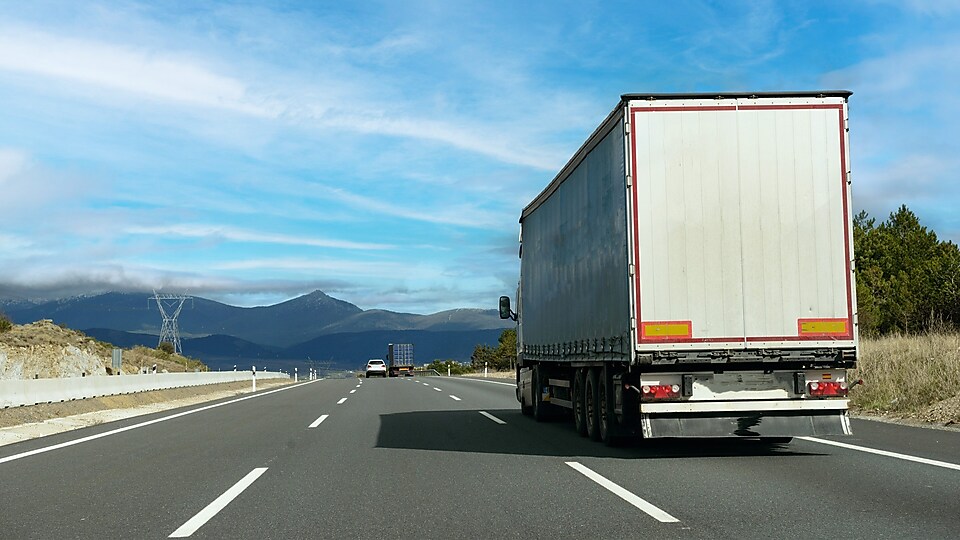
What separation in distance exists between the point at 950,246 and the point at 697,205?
6235 cm

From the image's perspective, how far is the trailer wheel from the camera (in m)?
12.8

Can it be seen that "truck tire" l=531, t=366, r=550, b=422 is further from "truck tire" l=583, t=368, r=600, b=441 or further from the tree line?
the tree line

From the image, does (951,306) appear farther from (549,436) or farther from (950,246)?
(549,436)

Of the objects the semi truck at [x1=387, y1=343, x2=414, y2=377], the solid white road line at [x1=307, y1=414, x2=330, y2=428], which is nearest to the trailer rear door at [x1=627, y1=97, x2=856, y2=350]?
the solid white road line at [x1=307, y1=414, x2=330, y2=428]

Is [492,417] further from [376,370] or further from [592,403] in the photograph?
[376,370]

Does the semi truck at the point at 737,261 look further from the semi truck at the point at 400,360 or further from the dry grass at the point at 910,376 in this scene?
the semi truck at the point at 400,360

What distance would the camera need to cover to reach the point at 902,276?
61969 mm

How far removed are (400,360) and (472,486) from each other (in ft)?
219

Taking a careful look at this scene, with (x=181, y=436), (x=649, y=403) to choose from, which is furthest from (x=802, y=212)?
(x=181, y=436)

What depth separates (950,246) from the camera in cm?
6356

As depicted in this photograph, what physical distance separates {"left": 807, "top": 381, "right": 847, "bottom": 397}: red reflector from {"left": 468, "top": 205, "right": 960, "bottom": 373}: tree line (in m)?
25.3

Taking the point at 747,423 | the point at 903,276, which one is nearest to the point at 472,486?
the point at 747,423

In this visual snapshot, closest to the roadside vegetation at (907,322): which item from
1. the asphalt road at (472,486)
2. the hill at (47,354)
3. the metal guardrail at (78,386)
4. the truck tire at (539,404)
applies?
the asphalt road at (472,486)

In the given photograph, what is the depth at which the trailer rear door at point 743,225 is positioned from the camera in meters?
9.74
